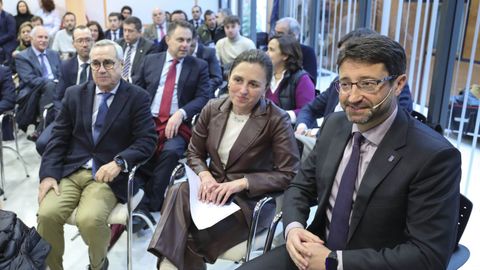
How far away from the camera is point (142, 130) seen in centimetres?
251

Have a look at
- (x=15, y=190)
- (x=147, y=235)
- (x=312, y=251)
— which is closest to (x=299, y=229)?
(x=312, y=251)

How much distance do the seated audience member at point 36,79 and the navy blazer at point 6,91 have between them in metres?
0.56

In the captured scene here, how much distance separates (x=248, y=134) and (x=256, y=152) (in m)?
0.10

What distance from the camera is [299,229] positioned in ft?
5.46

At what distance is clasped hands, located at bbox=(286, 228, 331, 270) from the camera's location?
1.51 metres

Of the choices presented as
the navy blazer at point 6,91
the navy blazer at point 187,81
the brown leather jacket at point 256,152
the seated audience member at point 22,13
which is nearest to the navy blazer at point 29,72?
the navy blazer at point 6,91

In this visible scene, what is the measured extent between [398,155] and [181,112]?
2101 mm

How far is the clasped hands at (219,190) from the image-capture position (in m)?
2.05

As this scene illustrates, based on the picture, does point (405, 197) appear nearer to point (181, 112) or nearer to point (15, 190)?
point (181, 112)

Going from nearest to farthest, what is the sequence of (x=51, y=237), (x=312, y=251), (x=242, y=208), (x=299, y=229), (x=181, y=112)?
(x=312, y=251) < (x=299, y=229) < (x=242, y=208) < (x=51, y=237) < (x=181, y=112)

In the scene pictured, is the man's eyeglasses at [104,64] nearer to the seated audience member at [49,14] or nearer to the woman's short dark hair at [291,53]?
the woman's short dark hair at [291,53]

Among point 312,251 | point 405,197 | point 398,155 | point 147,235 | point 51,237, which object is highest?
point 398,155

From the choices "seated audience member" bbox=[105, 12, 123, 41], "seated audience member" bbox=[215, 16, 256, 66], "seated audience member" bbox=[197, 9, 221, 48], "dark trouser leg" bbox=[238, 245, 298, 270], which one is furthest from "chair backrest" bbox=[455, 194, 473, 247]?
"seated audience member" bbox=[105, 12, 123, 41]

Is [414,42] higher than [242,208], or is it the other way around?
[414,42]
